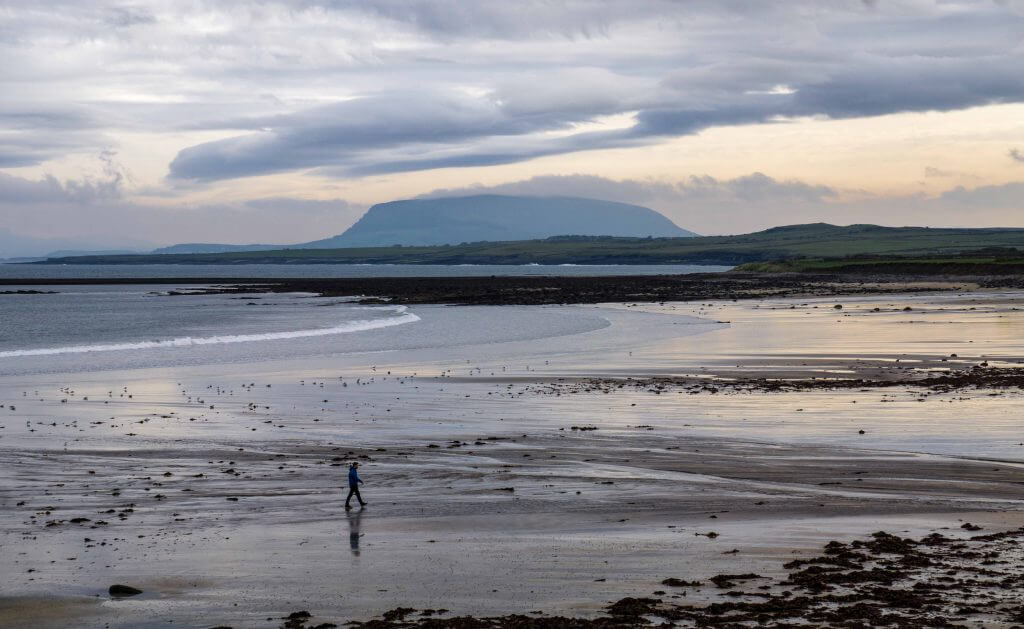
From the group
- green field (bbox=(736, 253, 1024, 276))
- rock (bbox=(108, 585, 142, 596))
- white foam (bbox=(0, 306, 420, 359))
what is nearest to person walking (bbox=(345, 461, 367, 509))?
rock (bbox=(108, 585, 142, 596))

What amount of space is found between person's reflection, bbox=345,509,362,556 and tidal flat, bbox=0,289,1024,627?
0.21 ft

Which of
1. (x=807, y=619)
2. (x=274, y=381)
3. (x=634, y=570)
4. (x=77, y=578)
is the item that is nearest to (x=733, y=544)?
(x=634, y=570)

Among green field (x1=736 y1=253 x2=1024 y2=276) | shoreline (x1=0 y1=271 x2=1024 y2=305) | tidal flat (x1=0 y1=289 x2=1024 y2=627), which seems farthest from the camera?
green field (x1=736 y1=253 x2=1024 y2=276)

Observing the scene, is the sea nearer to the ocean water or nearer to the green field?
the ocean water

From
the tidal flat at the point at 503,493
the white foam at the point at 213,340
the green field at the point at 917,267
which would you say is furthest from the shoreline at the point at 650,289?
the tidal flat at the point at 503,493

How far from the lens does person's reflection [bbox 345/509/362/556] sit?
16.1 metres

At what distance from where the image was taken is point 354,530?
56.1 feet

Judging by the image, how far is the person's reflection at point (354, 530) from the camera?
52.8ft

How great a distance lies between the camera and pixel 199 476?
21.5m

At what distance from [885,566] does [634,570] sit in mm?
3391

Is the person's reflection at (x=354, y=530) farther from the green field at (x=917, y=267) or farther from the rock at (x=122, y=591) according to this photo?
the green field at (x=917, y=267)

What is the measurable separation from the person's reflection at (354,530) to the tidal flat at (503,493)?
63 mm

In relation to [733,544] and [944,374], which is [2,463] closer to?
[733,544]

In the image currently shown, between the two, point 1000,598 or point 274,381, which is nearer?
point 1000,598
